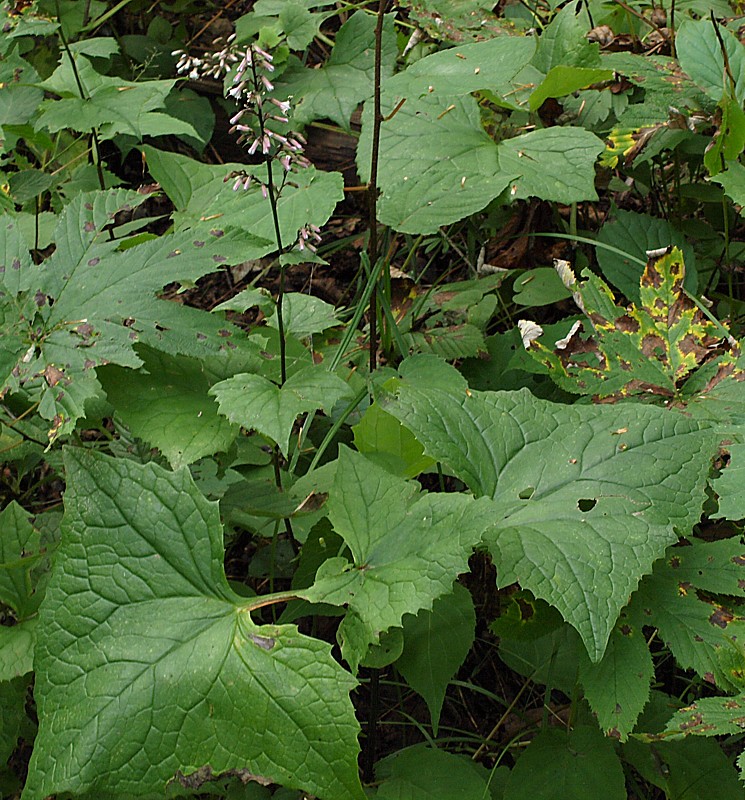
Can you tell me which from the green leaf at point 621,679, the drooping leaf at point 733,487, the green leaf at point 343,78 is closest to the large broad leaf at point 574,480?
the drooping leaf at point 733,487

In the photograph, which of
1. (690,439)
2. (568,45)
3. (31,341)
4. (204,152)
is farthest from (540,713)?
(204,152)

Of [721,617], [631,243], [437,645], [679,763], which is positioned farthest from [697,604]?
[631,243]

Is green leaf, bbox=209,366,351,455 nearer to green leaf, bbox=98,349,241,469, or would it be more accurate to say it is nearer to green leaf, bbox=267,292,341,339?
green leaf, bbox=98,349,241,469

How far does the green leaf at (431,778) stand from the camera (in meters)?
1.34

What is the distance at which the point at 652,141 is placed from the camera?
206cm

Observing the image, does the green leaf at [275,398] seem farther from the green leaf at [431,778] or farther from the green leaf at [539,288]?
the green leaf at [539,288]

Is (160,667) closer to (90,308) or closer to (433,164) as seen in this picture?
(90,308)

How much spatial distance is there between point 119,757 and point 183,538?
290mm

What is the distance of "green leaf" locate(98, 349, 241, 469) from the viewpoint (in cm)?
136

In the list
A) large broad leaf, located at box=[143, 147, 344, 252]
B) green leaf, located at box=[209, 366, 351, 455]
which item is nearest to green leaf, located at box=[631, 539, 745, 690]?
green leaf, located at box=[209, 366, 351, 455]

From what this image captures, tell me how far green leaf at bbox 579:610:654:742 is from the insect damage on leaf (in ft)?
1.58

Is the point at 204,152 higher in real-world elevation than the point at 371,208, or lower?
lower

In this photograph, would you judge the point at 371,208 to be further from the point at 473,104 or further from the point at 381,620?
the point at 381,620

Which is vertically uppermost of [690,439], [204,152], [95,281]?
[95,281]
